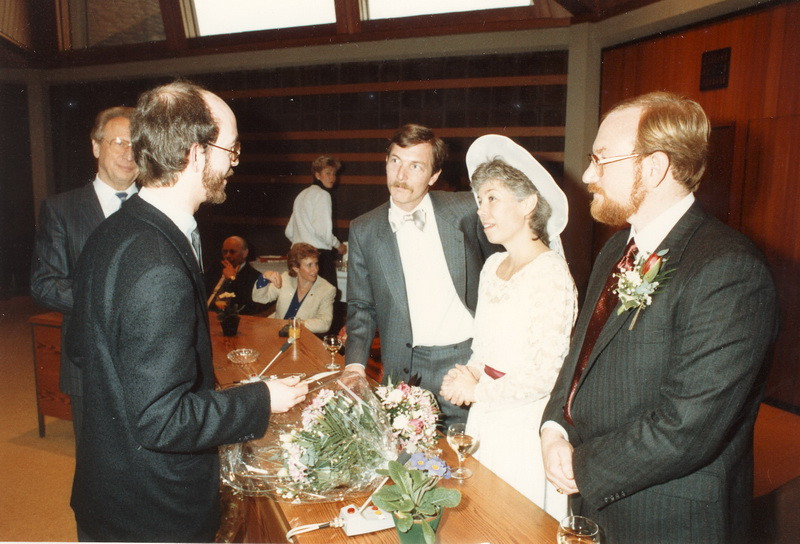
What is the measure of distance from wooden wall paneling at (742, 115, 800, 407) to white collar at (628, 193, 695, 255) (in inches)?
128

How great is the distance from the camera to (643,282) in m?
1.47

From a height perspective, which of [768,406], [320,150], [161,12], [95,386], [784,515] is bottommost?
[768,406]

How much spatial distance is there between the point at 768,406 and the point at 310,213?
4.77 m

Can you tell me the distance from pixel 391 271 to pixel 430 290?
0.76ft

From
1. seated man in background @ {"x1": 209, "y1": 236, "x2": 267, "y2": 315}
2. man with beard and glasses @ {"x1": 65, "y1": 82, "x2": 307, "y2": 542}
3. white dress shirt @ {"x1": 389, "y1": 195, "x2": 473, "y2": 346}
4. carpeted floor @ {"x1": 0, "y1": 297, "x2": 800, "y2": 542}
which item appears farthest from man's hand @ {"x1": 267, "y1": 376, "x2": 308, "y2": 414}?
seated man in background @ {"x1": 209, "y1": 236, "x2": 267, "y2": 315}

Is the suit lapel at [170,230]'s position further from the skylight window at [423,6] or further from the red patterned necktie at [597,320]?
the skylight window at [423,6]

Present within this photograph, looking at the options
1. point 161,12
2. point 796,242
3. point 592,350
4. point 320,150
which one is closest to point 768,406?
point 796,242

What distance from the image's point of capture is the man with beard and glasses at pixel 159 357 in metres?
1.24

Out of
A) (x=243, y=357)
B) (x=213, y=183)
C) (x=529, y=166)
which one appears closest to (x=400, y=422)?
(x=213, y=183)

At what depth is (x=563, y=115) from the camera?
604 centimetres

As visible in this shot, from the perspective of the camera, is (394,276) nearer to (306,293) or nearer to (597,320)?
(597,320)

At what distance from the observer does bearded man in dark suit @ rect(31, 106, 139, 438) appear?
2.48 metres

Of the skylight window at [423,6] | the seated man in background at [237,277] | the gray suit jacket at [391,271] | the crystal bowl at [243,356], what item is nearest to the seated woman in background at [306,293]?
the seated man in background at [237,277]

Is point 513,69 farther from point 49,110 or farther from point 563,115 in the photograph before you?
point 49,110
